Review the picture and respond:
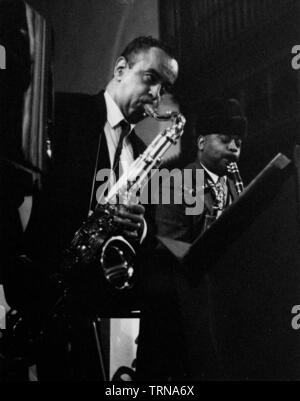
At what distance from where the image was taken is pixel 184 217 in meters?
2.22

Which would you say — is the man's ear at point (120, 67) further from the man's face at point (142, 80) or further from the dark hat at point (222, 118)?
the dark hat at point (222, 118)

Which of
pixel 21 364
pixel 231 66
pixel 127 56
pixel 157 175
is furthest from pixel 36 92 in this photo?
pixel 21 364

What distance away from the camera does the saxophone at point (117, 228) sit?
2.15 meters

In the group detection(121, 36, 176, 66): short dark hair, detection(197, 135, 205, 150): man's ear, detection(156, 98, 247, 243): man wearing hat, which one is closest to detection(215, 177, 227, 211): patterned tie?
detection(156, 98, 247, 243): man wearing hat

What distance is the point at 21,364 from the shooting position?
2092 mm

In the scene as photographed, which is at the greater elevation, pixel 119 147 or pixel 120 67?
pixel 120 67

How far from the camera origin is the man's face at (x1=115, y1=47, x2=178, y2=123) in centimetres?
231

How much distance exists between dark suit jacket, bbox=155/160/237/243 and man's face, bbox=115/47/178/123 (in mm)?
383

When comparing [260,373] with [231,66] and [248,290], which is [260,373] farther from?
[231,66]

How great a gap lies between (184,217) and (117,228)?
0.32m

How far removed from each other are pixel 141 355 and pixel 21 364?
532 millimetres

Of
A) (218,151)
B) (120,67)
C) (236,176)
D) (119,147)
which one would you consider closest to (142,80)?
(120,67)

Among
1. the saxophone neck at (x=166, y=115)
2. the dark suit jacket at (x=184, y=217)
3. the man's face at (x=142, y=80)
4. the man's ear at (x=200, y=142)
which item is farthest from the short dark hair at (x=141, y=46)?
the dark suit jacket at (x=184, y=217)

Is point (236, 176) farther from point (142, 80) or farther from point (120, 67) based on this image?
point (120, 67)
